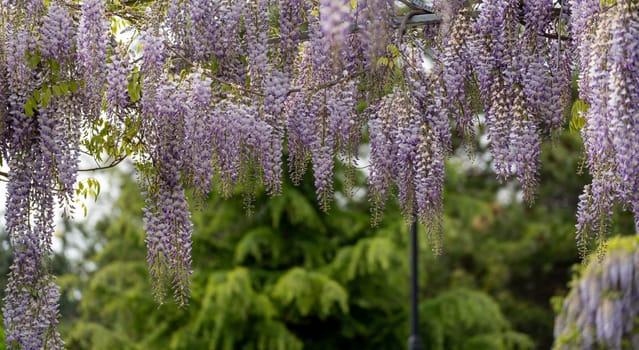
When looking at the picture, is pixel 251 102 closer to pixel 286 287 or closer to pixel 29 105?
pixel 29 105

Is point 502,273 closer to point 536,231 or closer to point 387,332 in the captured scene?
point 536,231

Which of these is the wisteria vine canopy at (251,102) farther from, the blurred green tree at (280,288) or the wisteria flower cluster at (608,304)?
the blurred green tree at (280,288)

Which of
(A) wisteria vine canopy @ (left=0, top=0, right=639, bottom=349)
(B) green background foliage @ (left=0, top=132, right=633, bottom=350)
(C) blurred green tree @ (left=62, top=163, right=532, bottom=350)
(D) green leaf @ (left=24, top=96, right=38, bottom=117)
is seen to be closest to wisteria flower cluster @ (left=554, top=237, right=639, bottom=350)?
(A) wisteria vine canopy @ (left=0, top=0, right=639, bottom=349)

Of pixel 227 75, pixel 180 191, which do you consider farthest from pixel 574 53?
pixel 180 191

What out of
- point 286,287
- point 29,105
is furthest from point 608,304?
point 286,287

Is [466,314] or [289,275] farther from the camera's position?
[466,314]

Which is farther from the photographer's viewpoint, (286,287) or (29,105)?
(286,287)

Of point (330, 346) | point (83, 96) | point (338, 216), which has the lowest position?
point (330, 346)

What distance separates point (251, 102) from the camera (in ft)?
13.7

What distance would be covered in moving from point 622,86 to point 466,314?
10007 millimetres

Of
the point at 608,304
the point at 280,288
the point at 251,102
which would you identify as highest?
the point at 251,102

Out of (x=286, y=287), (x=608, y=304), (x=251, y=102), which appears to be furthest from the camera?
(x=286, y=287)

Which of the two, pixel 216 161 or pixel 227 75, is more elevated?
pixel 227 75

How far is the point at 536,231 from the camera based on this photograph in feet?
60.9
